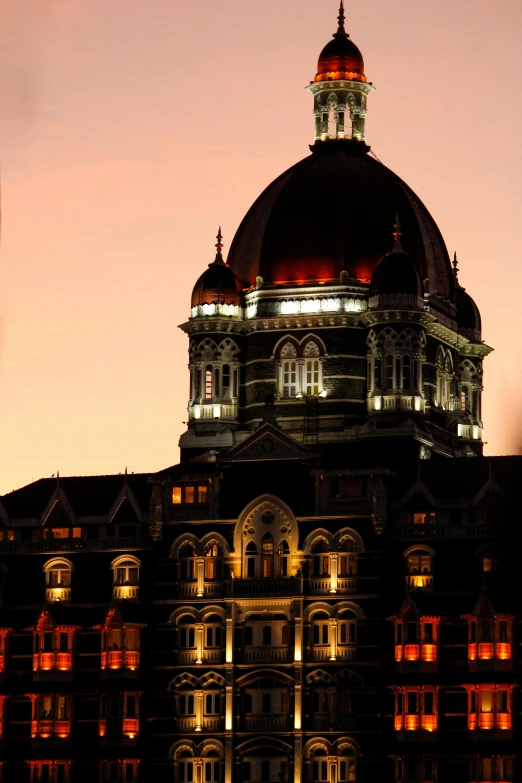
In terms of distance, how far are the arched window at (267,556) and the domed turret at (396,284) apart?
1881 centimetres

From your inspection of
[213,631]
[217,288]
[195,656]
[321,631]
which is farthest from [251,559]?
[217,288]

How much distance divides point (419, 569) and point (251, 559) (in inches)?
425

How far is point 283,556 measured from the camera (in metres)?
176

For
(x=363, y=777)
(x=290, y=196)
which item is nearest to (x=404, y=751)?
(x=363, y=777)

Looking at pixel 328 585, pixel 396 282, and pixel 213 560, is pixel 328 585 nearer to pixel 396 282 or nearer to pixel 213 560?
pixel 213 560

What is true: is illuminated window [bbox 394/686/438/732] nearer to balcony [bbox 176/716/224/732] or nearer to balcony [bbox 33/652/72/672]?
balcony [bbox 176/716/224/732]

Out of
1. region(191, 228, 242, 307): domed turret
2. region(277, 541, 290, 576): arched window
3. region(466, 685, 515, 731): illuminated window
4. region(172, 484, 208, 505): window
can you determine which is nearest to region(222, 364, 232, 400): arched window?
region(191, 228, 242, 307): domed turret

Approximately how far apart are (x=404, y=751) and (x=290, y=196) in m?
42.5

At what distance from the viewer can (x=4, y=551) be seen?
182m

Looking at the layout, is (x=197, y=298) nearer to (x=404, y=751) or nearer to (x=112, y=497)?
(x=112, y=497)

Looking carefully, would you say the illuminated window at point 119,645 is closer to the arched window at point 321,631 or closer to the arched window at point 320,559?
the arched window at point 321,631

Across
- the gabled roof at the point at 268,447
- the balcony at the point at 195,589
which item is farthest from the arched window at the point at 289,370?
the balcony at the point at 195,589

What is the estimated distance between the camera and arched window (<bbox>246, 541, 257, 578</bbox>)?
17612 cm

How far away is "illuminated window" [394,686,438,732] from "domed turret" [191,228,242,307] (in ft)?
112
